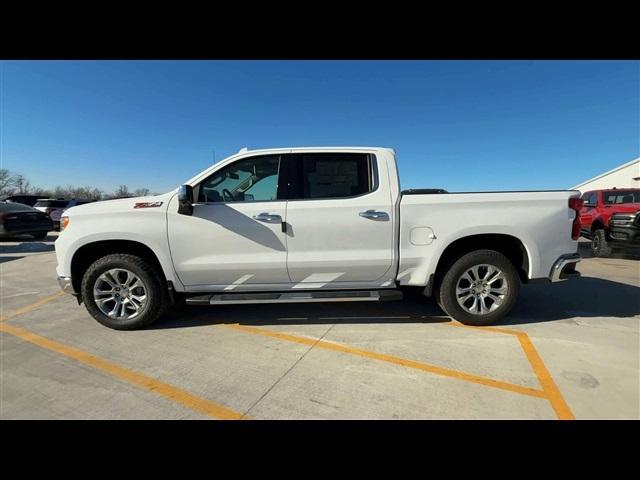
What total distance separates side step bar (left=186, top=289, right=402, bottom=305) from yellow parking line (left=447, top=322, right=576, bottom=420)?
0.95 meters

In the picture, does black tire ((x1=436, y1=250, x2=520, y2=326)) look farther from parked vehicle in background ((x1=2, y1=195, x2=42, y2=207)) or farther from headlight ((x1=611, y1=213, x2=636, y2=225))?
parked vehicle in background ((x1=2, y1=195, x2=42, y2=207))

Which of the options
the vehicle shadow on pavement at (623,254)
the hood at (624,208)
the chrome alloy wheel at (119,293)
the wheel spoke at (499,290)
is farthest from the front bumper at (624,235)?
the chrome alloy wheel at (119,293)

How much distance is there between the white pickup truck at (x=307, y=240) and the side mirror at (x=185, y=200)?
0.02 meters

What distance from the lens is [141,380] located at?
8.54ft

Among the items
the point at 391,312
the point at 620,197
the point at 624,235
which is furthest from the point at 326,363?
the point at 620,197

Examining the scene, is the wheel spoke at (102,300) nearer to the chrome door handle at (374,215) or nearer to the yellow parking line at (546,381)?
the chrome door handle at (374,215)

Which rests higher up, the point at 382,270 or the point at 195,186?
the point at 195,186

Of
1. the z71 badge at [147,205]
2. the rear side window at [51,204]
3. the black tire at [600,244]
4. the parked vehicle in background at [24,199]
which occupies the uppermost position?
the parked vehicle in background at [24,199]

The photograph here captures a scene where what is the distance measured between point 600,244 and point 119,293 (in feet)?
36.4

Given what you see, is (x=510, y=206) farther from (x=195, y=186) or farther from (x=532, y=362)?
(x=195, y=186)

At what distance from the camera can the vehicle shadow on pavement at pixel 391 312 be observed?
3.78 m
